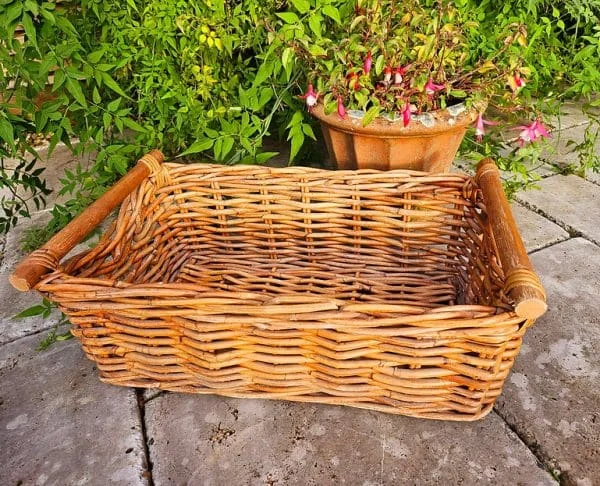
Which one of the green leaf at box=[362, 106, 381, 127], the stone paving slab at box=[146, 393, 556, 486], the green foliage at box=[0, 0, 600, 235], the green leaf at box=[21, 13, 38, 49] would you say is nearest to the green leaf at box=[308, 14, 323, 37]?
the green foliage at box=[0, 0, 600, 235]

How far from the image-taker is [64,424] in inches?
40.3

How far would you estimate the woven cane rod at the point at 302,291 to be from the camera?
0.84 meters

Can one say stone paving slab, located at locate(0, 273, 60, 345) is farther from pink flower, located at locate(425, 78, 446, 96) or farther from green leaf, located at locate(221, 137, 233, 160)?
pink flower, located at locate(425, 78, 446, 96)

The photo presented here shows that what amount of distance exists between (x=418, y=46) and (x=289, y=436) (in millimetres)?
1014

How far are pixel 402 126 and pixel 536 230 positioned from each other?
61cm

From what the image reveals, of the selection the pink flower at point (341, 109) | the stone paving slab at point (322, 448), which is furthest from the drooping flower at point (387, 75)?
the stone paving slab at point (322, 448)

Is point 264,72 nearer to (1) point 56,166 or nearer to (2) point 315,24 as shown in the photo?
(2) point 315,24

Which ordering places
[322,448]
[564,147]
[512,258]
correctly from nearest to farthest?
1. [512,258]
2. [322,448]
3. [564,147]

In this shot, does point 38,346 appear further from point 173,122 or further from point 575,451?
point 575,451

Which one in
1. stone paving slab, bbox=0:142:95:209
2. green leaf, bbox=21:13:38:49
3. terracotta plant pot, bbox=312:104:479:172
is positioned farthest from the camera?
stone paving slab, bbox=0:142:95:209

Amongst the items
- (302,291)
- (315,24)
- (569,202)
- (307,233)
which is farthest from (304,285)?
(569,202)

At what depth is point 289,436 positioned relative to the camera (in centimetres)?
97

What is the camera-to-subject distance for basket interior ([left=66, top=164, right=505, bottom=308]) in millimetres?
1265

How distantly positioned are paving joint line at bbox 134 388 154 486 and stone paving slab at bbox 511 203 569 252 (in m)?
1.14
